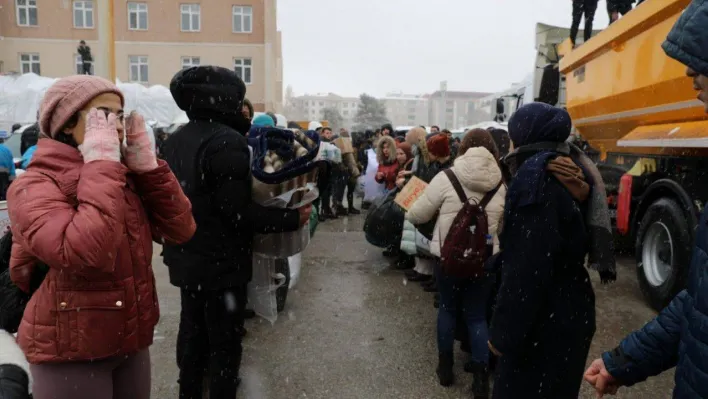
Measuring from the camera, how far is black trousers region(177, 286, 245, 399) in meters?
2.89

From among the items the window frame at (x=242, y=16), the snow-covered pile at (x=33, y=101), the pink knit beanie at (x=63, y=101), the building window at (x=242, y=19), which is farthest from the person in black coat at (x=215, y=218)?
the building window at (x=242, y=19)

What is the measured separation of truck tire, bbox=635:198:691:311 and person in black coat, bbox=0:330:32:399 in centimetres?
487

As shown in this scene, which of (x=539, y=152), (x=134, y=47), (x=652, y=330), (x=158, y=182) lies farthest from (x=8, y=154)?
(x=134, y=47)

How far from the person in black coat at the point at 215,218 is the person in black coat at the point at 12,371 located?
96cm

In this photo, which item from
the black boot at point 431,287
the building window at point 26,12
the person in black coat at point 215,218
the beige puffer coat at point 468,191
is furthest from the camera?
the building window at point 26,12

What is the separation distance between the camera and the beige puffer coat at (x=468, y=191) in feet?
11.9

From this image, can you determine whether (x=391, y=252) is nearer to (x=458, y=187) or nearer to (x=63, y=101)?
(x=458, y=187)

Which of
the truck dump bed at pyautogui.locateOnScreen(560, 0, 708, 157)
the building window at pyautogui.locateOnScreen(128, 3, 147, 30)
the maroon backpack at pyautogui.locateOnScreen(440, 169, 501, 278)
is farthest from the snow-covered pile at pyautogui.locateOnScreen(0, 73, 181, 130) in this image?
the building window at pyautogui.locateOnScreen(128, 3, 147, 30)

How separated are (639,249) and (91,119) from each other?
218 inches

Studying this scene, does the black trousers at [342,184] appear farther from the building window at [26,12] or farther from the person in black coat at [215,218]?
the building window at [26,12]

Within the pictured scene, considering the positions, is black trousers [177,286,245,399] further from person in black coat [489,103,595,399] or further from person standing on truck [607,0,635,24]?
person standing on truck [607,0,635,24]

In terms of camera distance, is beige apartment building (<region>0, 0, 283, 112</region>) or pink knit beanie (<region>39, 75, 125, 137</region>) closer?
pink knit beanie (<region>39, 75, 125, 137</region>)

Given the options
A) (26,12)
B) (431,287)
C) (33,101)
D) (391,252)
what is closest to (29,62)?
(26,12)

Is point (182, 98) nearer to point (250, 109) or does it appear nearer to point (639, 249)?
point (250, 109)
